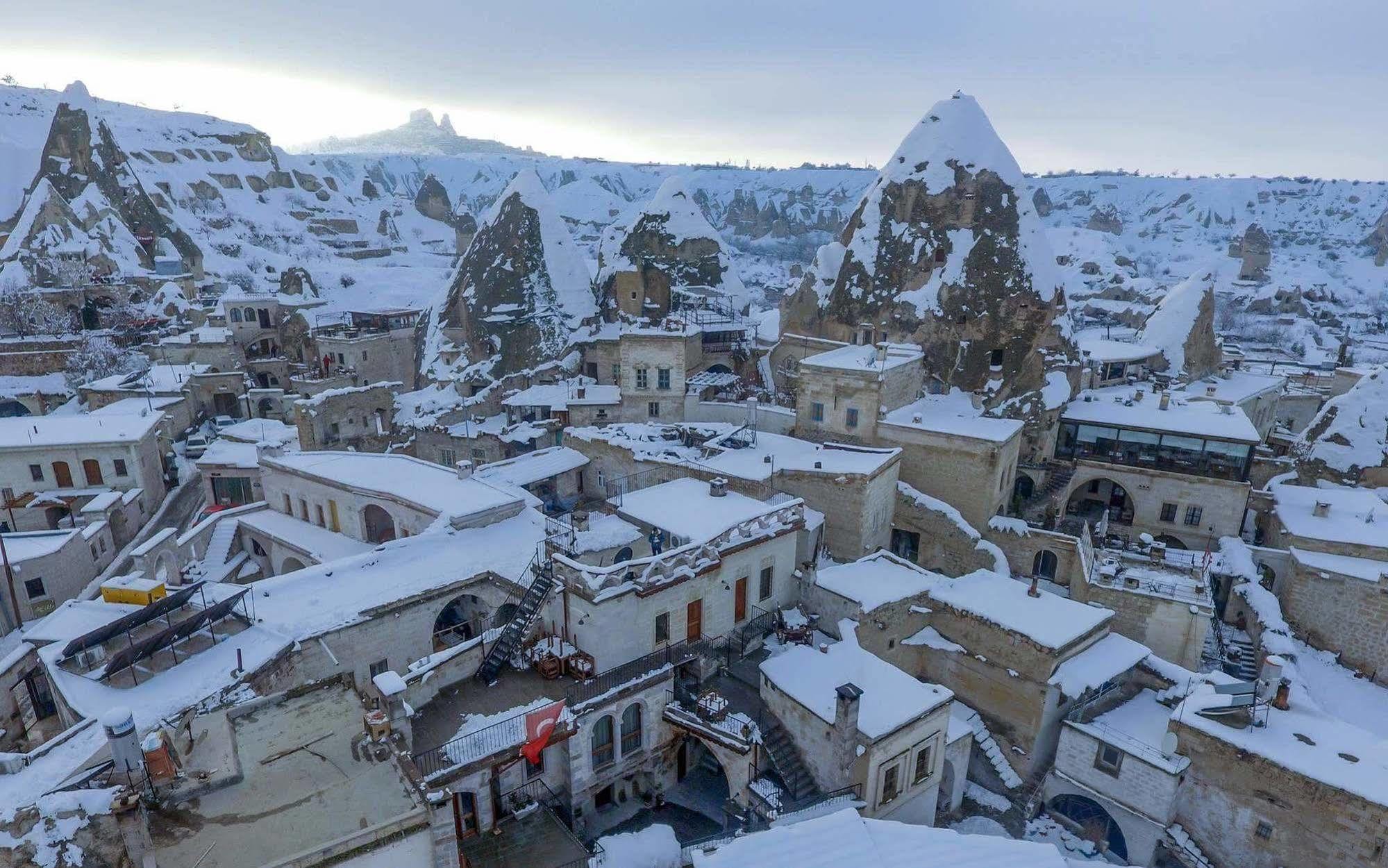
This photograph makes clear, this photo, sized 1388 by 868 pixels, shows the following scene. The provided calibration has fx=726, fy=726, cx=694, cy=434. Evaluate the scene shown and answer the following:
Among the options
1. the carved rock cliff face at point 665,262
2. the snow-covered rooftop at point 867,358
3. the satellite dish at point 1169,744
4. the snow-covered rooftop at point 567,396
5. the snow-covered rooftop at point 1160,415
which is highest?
the carved rock cliff face at point 665,262

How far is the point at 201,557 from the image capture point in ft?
97.1

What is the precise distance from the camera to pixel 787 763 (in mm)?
18391

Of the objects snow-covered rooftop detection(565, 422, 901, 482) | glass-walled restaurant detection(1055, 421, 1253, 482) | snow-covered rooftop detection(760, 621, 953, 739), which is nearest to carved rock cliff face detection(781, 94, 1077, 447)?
glass-walled restaurant detection(1055, 421, 1253, 482)

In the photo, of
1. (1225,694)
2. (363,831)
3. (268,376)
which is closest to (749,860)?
(363,831)

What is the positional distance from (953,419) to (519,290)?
34.1 metres

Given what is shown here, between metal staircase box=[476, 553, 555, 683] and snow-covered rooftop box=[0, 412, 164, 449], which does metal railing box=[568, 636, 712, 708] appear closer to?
metal staircase box=[476, 553, 555, 683]

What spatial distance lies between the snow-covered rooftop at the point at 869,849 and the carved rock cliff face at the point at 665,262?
4639 centimetres

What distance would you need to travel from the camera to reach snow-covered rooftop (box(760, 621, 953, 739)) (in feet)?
58.1

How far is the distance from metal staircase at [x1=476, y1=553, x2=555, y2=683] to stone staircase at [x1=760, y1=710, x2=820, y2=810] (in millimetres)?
6664

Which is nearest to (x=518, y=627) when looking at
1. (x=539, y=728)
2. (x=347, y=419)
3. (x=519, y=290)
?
(x=539, y=728)

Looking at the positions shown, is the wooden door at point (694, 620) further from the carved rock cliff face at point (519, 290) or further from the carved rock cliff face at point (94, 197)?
the carved rock cliff face at point (94, 197)

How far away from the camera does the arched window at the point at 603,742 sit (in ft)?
59.2

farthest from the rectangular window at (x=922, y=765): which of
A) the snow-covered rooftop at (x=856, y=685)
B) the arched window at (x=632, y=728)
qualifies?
the arched window at (x=632, y=728)

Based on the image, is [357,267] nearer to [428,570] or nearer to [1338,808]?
[428,570]
